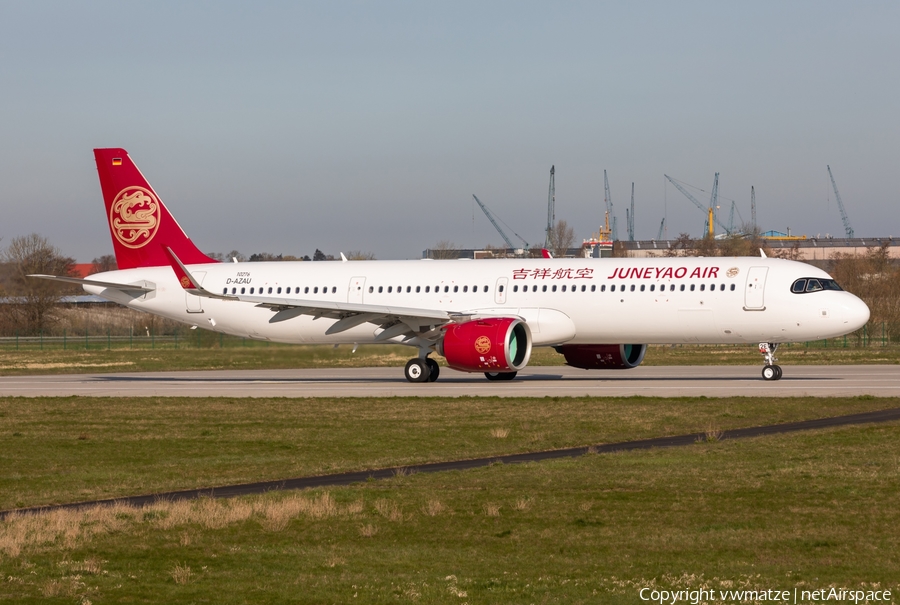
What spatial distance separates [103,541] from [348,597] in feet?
13.7

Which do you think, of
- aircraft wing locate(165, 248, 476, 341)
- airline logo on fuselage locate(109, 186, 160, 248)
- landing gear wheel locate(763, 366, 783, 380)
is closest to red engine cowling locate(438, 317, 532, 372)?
aircraft wing locate(165, 248, 476, 341)

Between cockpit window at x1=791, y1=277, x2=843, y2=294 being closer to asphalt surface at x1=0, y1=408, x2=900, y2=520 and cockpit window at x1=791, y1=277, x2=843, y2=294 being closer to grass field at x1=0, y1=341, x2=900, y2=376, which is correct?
asphalt surface at x1=0, y1=408, x2=900, y2=520

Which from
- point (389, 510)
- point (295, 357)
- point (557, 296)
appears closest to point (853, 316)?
point (557, 296)

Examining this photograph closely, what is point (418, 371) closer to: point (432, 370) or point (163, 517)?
point (432, 370)

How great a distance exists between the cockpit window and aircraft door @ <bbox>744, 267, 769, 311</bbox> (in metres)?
0.96

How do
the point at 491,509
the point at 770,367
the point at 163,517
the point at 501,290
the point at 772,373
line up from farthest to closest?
the point at 501,290
the point at 770,367
the point at 772,373
the point at 491,509
the point at 163,517

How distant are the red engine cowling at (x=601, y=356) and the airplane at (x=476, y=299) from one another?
5cm

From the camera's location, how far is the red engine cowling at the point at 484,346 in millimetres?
35625

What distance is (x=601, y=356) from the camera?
4000 cm

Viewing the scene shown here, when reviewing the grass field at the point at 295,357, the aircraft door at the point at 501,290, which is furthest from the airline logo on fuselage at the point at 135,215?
the aircraft door at the point at 501,290

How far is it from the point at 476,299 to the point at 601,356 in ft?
16.7

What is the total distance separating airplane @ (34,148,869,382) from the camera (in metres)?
35.8

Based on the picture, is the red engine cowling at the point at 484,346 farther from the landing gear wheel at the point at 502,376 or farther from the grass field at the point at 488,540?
the grass field at the point at 488,540

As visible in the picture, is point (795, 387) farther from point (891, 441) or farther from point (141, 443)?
point (141, 443)
